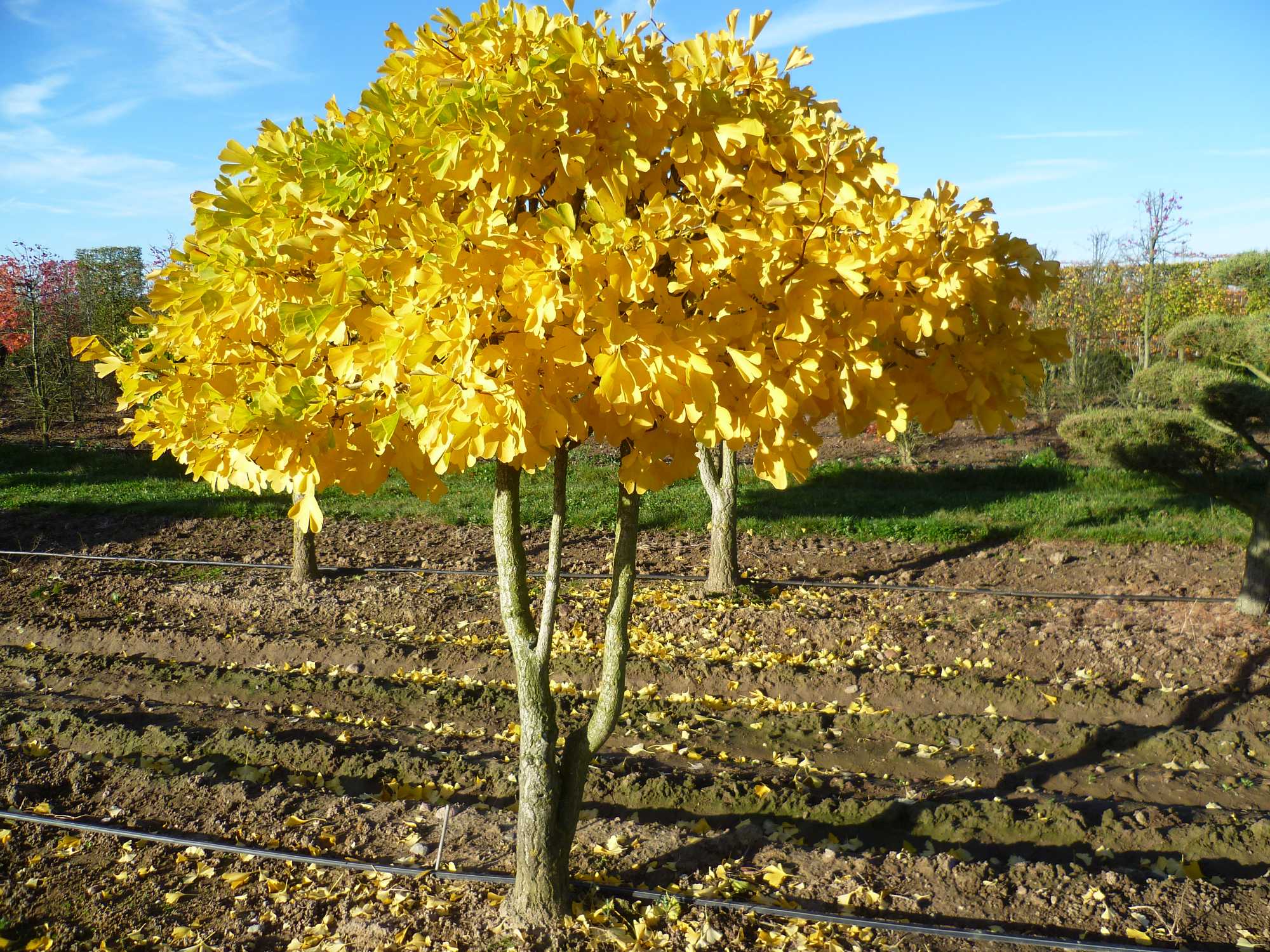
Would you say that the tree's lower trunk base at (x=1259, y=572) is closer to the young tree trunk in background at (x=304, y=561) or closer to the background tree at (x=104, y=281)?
the young tree trunk in background at (x=304, y=561)

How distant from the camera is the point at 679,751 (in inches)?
191

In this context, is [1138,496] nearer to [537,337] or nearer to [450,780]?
[450,780]

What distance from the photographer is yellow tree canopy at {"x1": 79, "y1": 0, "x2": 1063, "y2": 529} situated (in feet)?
6.45

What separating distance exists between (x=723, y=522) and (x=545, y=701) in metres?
4.10

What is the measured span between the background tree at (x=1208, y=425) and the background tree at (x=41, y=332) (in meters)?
14.4

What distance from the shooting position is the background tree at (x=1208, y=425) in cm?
636

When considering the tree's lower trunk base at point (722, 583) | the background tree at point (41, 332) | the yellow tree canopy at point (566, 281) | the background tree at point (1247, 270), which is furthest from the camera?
the background tree at point (41, 332)

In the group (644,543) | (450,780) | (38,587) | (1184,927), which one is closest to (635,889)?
(450,780)

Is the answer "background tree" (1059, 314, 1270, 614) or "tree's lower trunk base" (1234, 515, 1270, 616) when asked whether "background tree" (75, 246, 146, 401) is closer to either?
"background tree" (1059, 314, 1270, 614)

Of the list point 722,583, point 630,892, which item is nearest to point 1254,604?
point 722,583

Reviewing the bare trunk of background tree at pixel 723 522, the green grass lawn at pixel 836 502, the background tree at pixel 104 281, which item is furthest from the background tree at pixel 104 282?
the bare trunk of background tree at pixel 723 522

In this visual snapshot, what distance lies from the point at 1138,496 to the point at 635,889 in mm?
8957

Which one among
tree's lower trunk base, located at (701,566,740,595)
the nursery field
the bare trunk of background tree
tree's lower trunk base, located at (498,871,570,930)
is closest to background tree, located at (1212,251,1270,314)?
the nursery field

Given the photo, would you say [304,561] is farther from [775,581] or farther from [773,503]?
[773,503]
